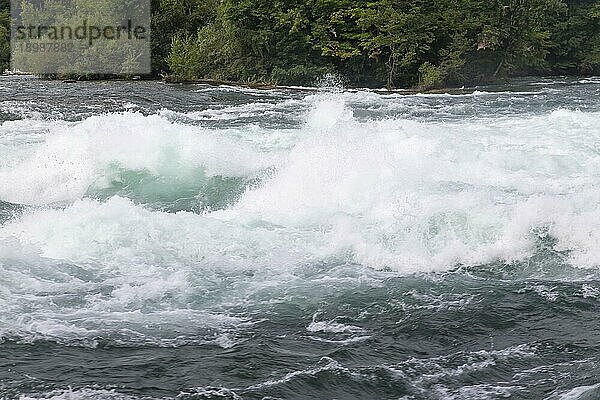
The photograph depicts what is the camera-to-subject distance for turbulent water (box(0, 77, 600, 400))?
566cm

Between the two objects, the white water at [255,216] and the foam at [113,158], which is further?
the foam at [113,158]

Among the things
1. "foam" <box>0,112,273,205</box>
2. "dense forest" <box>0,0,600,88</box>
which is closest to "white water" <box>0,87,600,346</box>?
"foam" <box>0,112,273,205</box>

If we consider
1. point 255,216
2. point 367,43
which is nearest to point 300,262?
point 255,216

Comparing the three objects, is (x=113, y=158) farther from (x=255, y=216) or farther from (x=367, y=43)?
(x=367, y=43)

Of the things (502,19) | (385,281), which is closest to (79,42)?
(502,19)

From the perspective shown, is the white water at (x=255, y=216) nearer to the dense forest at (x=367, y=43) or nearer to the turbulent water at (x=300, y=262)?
the turbulent water at (x=300, y=262)

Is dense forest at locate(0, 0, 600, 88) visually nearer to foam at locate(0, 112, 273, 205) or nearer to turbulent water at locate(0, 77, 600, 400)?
turbulent water at locate(0, 77, 600, 400)

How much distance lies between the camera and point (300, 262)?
320 inches

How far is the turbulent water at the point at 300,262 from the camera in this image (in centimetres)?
566

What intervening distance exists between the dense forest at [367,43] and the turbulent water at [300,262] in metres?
11.7

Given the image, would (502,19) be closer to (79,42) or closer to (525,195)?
(79,42)

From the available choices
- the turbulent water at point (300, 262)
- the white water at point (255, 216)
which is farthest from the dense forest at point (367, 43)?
the white water at point (255, 216)

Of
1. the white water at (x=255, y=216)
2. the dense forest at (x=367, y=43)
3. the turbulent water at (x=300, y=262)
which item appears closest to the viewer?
the turbulent water at (x=300, y=262)

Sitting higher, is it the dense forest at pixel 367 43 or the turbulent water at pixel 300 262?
the dense forest at pixel 367 43
